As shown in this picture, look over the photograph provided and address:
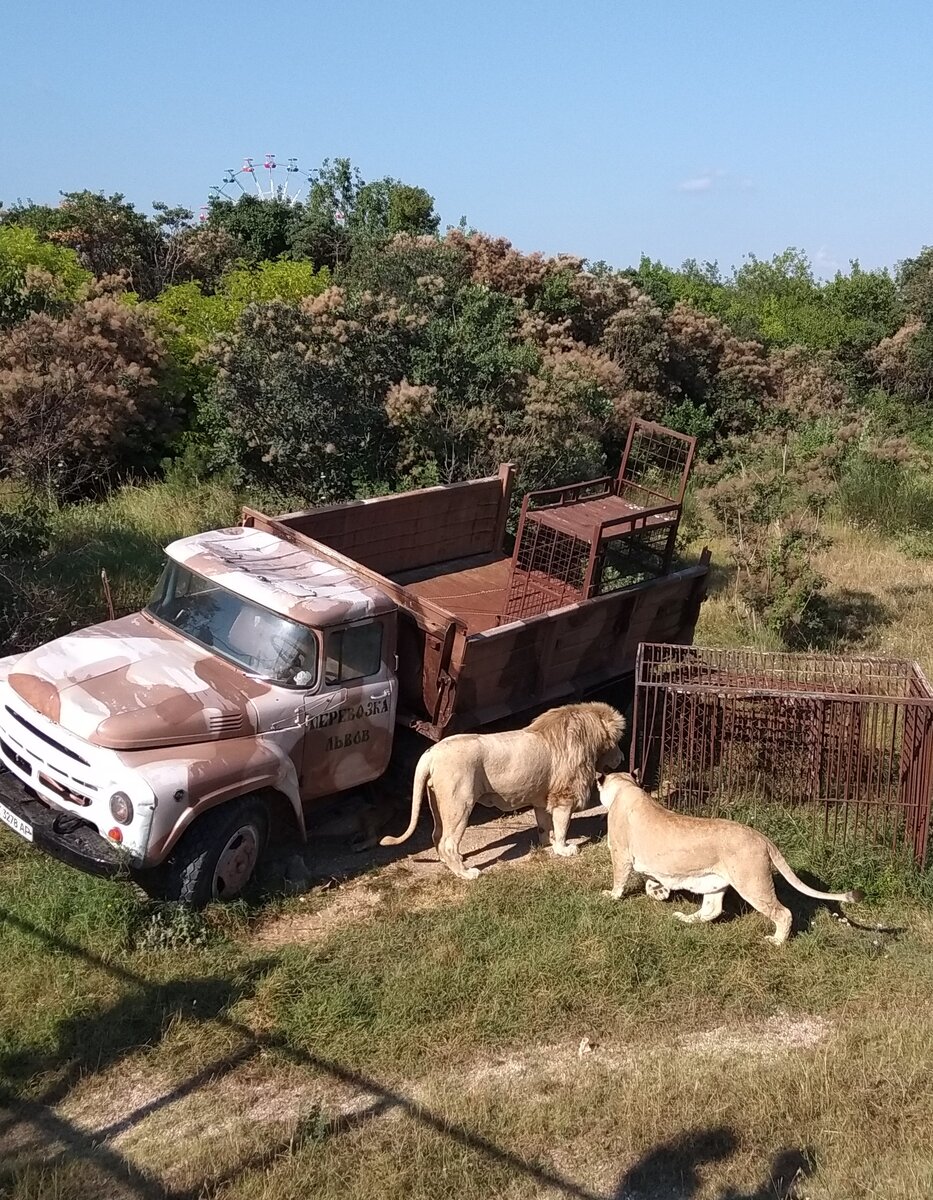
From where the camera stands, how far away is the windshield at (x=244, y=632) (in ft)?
24.0

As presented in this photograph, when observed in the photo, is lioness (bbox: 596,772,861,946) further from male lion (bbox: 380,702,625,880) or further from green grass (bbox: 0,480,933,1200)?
male lion (bbox: 380,702,625,880)

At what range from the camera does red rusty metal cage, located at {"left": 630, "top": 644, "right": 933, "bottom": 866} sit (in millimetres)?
7875

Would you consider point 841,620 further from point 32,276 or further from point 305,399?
point 32,276

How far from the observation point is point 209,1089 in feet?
18.0

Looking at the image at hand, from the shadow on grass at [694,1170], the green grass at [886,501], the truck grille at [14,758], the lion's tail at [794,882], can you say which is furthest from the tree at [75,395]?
the shadow on grass at [694,1170]

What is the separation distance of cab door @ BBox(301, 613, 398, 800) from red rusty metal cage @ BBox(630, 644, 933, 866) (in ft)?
5.91

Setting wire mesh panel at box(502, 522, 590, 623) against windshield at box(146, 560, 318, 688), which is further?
wire mesh panel at box(502, 522, 590, 623)

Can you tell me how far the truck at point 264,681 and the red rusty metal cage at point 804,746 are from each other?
1.09 metres

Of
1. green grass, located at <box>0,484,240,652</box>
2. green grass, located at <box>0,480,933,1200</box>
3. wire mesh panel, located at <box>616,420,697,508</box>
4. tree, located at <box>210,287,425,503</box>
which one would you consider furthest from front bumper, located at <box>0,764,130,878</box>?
tree, located at <box>210,287,425,503</box>

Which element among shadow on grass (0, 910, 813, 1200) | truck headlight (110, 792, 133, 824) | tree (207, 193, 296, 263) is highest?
tree (207, 193, 296, 263)

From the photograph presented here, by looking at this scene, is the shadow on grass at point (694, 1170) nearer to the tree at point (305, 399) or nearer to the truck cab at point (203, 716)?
the truck cab at point (203, 716)

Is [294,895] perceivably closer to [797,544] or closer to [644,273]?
[797,544]

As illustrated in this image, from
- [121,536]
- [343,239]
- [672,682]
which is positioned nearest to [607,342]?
[343,239]

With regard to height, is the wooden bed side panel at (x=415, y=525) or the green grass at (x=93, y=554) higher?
the wooden bed side panel at (x=415, y=525)
